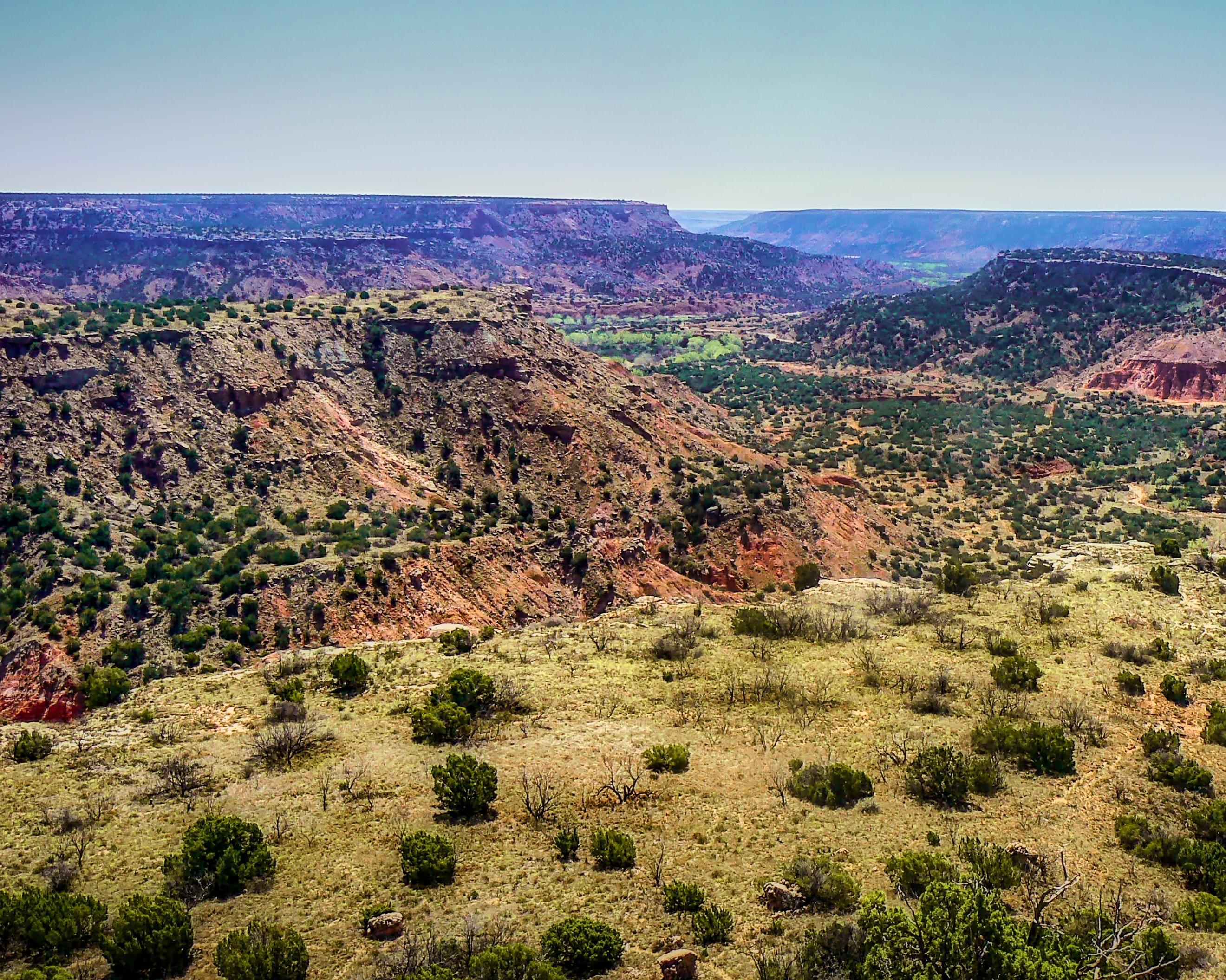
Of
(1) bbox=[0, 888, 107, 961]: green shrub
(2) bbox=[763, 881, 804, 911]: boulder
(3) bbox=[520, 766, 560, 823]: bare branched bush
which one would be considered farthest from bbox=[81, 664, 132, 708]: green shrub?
(2) bbox=[763, 881, 804, 911]: boulder

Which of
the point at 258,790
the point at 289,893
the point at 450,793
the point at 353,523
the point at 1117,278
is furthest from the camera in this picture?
the point at 1117,278

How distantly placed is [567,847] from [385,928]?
3.79 m

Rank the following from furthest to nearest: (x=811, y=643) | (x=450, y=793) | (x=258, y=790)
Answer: (x=811, y=643)
(x=258, y=790)
(x=450, y=793)

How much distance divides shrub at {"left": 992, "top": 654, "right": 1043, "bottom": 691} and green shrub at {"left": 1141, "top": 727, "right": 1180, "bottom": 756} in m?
3.39

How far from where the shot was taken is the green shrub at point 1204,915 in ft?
46.1

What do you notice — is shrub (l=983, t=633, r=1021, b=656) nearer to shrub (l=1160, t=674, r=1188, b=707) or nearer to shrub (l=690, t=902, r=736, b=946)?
shrub (l=1160, t=674, r=1188, b=707)

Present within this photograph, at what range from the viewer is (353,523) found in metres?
44.2

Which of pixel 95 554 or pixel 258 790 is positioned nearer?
pixel 258 790

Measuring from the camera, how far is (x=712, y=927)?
14328 mm

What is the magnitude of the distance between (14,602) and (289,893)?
25146 mm

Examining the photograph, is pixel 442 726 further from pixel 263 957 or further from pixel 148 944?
pixel 148 944

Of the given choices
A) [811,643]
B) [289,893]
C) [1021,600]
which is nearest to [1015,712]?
[811,643]

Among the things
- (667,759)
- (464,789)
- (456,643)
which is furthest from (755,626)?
(464,789)

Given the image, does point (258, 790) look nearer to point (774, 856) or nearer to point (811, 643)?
point (774, 856)
